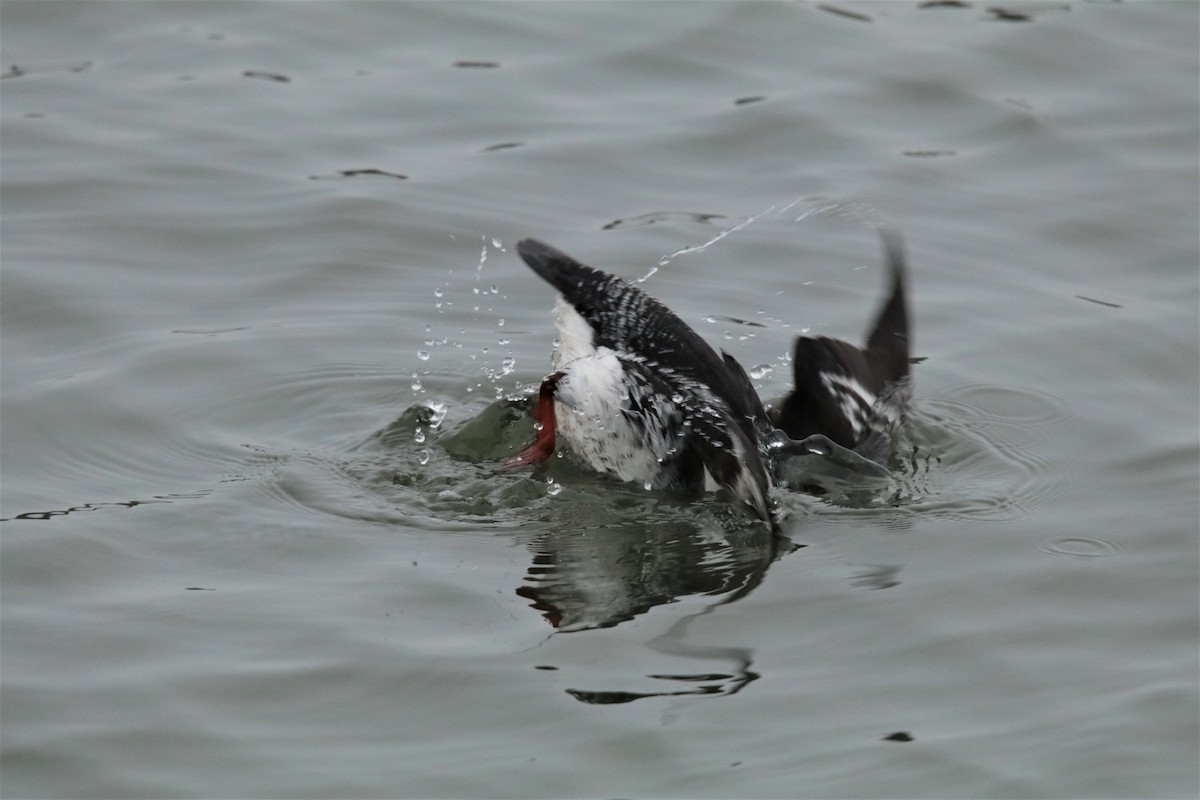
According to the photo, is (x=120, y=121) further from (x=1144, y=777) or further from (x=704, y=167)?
(x=1144, y=777)

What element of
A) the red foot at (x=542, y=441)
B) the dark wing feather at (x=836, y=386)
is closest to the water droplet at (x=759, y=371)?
the dark wing feather at (x=836, y=386)

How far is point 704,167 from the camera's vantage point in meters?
9.55

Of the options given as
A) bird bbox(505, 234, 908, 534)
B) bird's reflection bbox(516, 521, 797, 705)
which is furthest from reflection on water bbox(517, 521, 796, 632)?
bird bbox(505, 234, 908, 534)

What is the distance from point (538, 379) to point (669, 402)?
1.23 metres

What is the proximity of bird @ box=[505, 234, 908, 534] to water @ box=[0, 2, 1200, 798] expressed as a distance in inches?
7.3

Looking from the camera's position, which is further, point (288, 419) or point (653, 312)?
point (288, 419)

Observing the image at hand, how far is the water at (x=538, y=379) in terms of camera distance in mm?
4582

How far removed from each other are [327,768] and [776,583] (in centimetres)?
176

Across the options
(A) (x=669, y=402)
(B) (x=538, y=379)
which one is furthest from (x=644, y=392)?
(B) (x=538, y=379)

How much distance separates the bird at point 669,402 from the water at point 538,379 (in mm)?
184

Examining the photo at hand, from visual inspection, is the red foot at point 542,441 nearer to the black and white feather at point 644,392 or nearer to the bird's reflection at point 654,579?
the black and white feather at point 644,392

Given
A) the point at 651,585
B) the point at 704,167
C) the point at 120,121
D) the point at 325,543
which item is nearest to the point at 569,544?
the point at 651,585

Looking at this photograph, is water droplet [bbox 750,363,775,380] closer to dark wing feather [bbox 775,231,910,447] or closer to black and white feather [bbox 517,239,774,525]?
dark wing feather [bbox 775,231,910,447]

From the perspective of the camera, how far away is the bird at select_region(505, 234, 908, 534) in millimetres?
6039
